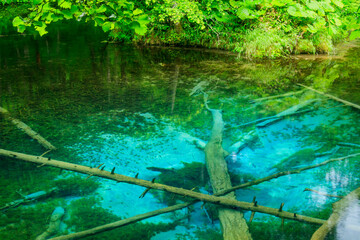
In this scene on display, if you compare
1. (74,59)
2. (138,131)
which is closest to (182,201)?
(138,131)

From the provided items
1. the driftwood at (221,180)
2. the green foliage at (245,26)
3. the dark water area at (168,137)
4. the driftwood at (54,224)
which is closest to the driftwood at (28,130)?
the dark water area at (168,137)

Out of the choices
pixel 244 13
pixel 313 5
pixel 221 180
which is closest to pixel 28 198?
pixel 221 180

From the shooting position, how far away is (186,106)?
5.20 m

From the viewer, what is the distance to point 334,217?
2.20 meters

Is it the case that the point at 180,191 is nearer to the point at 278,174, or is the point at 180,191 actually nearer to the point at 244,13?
the point at 278,174

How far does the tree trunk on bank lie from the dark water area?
0.09 meters

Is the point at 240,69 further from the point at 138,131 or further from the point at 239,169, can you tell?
the point at 239,169

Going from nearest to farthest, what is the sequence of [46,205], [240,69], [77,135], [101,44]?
[46,205]
[77,135]
[240,69]
[101,44]

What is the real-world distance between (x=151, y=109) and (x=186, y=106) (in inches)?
23.3

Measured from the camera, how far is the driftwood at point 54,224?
93.9 inches

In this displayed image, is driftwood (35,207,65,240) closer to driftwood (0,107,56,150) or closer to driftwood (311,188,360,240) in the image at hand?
driftwood (0,107,56,150)

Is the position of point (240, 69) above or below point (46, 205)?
above

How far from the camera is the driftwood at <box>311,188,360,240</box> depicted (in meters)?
1.94

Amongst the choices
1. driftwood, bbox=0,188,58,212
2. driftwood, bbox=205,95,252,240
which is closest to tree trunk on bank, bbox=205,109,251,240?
driftwood, bbox=205,95,252,240
